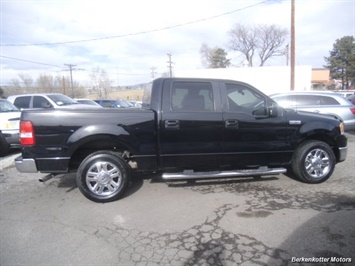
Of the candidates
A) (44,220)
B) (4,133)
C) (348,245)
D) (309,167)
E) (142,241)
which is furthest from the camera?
(4,133)

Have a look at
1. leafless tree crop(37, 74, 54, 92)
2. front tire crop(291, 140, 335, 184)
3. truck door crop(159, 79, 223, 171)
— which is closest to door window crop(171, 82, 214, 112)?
truck door crop(159, 79, 223, 171)

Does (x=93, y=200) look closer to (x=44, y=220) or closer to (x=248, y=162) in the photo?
(x=44, y=220)

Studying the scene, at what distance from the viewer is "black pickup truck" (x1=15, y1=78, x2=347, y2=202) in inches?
152

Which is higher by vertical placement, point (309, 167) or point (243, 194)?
point (309, 167)

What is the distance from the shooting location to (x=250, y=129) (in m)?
4.34

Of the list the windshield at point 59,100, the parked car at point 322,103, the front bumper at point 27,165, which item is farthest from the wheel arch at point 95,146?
the windshield at point 59,100

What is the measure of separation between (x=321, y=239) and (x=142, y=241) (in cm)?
212

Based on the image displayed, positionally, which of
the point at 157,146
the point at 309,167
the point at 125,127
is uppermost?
the point at 125,127

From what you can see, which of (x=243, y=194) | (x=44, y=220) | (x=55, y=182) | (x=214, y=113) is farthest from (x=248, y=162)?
(x=55, y=182)

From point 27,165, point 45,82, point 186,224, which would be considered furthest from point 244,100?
point 45,82

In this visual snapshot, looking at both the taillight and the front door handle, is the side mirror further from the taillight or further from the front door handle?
the taillight

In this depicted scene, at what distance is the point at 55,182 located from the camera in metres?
5.14

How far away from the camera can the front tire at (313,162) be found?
4.61m

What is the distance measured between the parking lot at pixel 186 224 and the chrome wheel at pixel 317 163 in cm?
24
